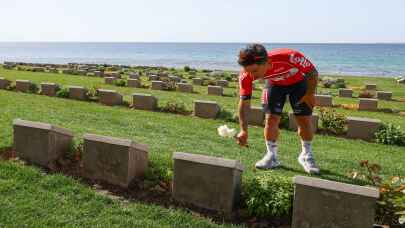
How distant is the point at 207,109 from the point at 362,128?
11.8 feet

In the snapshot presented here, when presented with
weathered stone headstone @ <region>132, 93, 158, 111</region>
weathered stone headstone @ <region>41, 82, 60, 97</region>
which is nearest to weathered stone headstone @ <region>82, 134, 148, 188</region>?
weathered stone headstone @ <region>132, 93, 158, 111</region>

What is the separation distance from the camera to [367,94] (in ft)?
57.3

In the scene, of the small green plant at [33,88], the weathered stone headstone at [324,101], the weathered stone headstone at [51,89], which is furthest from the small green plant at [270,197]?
the small green plant at [33,88]

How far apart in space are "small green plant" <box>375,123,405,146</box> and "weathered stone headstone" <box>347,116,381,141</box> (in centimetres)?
15

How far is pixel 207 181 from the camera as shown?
14.5 feet

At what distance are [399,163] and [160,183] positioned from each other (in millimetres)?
4200

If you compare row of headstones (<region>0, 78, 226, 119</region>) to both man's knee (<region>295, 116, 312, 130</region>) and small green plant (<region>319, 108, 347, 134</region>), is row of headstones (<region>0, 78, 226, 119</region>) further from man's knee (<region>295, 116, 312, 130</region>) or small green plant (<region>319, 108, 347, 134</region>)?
man's knee (<region>295, 116, 312, 130</region>)

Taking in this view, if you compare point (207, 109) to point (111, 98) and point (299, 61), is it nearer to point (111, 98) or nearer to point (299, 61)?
point (111, 98)

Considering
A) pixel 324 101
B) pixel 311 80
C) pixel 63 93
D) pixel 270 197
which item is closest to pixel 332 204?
pixel 270 197

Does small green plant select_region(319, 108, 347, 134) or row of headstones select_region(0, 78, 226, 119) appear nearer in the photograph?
small green plant select_region(319, 108, 347, 134)

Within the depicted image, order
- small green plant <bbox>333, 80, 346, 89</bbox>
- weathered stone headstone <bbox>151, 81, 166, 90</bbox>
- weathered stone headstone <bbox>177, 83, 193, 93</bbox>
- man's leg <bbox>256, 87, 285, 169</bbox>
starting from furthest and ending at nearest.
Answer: small green plant <bbox>333, 80, 346, 89</bbox> < weathered stone headstone <bbox>151, 81, 166, 90</bbox> < weathered stone headstone <bbox>177, 83, 193, 93</bbox> < man's leg <bbox>256, 87, 285, 169</bbox>

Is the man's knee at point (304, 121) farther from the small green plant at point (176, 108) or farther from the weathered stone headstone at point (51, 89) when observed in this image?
the weathered stone headstone at point (51, 89)

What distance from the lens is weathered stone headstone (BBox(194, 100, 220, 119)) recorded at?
10.8m

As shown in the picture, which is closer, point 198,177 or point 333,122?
point 198,177
